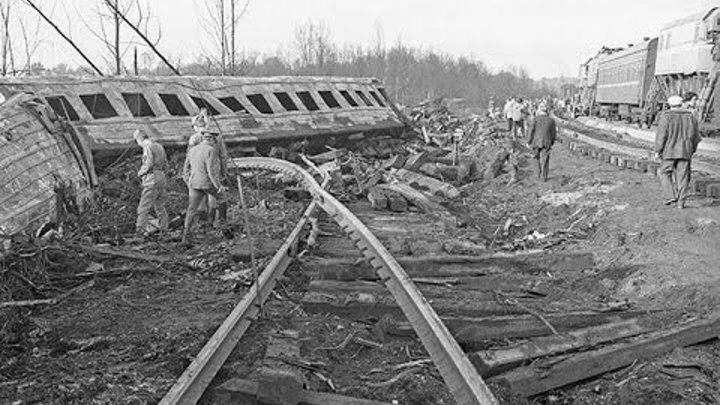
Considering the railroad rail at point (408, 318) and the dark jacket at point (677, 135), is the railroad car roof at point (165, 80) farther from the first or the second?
the dark jacket at point (677, 135)

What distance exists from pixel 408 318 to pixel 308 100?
1710 centimetres

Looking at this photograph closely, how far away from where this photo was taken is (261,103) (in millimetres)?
20062

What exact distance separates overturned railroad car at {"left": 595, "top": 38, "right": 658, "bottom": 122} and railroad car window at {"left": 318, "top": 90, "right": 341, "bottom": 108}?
48.9 feet

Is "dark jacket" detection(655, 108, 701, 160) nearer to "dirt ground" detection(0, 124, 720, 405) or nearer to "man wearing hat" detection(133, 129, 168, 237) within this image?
"dirt ground" detection(0, 124, 720, 405)

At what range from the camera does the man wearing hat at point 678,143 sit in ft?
32.6

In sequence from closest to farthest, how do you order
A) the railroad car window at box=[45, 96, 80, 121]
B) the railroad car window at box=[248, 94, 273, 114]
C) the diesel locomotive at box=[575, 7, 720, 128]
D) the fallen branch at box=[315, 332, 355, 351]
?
1. the fallen branch at box=[315, 332, 355, 351]
2. the railroad car window at box=[45, 96, 80, 121]
3. the diesel locomotive at box=[575, 7, 720, 128]
4. the railroad car window at box=[248, 94, 273, 114]

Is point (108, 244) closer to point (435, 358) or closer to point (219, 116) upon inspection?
point (435, 358)

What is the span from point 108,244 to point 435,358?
584 centimetres

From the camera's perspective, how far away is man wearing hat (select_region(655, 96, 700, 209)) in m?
9.92

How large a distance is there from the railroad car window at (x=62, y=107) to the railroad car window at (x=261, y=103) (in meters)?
6.37

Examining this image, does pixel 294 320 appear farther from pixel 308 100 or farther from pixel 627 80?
pixel 627 80

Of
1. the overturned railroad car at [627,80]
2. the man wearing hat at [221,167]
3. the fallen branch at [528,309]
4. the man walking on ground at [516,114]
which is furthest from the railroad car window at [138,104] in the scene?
the overturned railroad car at [627,80]

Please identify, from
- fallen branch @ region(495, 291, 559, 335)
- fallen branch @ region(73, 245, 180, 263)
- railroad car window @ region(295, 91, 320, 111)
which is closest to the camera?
fallen branch @ region(495, 291, 559, 335)

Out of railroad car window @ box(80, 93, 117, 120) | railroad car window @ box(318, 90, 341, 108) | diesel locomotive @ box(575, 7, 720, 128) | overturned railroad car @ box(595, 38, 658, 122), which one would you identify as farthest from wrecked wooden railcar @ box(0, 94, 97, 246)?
overturned railroad car @ box(595, 38, 658, 122)
